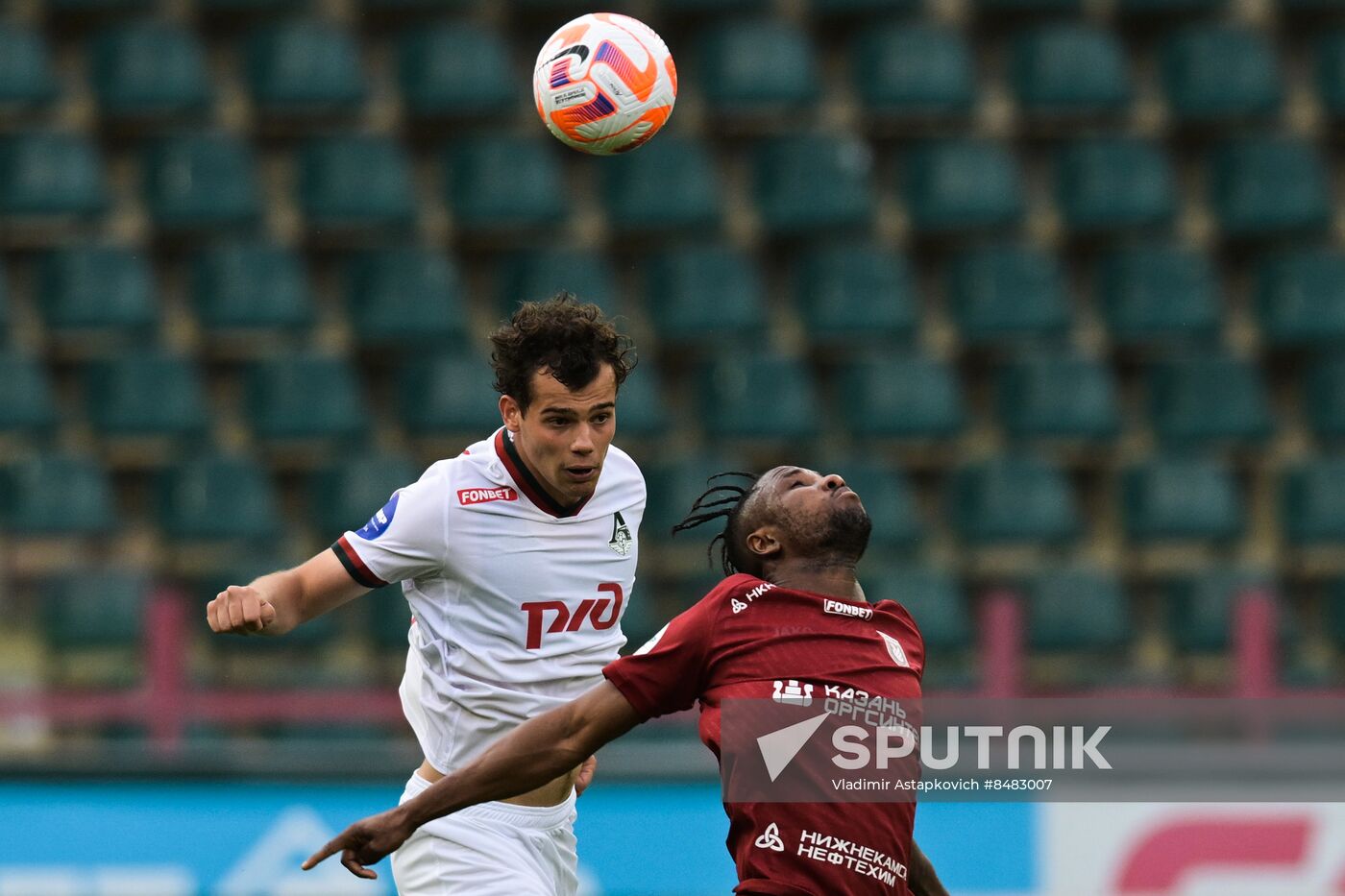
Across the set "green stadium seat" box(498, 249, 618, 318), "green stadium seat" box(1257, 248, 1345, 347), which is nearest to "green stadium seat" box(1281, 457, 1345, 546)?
"green stadium seat" box(1257, 248, 1345, 347)

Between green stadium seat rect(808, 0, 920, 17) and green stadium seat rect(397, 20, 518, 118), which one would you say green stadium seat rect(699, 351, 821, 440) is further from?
green stadium seat rect(808, 0, 920, 17)

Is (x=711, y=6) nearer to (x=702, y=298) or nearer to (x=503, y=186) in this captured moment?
(x=503, y=186)

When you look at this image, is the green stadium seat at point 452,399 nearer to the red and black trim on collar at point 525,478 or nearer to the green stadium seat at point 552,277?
the green stadium seat at point 552,277

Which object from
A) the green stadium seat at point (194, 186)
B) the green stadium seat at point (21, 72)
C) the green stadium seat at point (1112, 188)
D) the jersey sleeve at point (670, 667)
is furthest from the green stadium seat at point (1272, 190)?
the jersey sleeve at point (670, 667)

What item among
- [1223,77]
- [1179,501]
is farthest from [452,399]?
[1223,77]

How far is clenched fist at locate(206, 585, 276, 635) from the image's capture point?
13.7ft

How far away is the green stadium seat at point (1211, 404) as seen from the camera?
10.8 meters

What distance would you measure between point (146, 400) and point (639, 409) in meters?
2.65

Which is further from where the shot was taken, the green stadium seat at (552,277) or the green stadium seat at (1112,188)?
the green stadium seat at (1112,188)

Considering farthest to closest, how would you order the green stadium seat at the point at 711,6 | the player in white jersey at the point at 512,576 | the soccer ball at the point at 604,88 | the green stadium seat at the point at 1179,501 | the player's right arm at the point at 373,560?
1. the green stadium seat at the point at 711,6
2. the green stadium seat at the point at 1179,501
3. the soccer ball at the point at 604,88
4. the player in white jersey at the point at 512,576
5. the player's right arm at the point at 373,560

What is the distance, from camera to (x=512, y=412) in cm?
466

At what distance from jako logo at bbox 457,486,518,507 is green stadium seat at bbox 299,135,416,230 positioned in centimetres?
642

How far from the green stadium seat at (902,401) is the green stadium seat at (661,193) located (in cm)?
137

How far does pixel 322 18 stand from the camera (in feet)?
37.1
